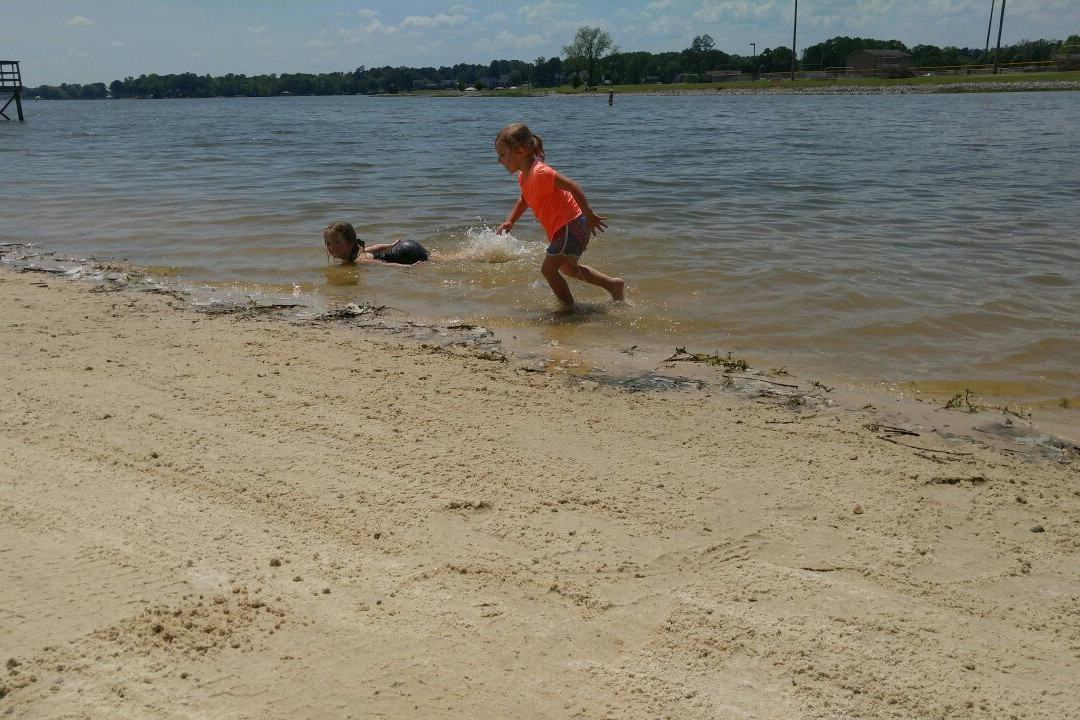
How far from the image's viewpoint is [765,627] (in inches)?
94.5

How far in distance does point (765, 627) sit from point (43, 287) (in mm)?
6357

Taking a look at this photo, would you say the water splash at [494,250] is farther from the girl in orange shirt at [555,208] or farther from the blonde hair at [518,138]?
the blonde hair at [518,138]

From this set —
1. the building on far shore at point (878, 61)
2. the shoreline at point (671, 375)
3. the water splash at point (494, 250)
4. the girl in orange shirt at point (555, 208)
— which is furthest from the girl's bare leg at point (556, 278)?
the building on far shore at point (878, 61)

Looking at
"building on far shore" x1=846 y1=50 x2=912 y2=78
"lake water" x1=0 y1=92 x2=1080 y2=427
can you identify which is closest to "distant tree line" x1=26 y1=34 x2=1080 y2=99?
"building on far shore" x1=846 y1=50 x2=912 y2=78

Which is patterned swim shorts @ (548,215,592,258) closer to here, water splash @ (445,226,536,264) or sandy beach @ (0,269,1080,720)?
water splash @ (445,226,536,264)

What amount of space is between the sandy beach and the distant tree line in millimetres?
98197

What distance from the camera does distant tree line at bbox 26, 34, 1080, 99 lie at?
9956cm

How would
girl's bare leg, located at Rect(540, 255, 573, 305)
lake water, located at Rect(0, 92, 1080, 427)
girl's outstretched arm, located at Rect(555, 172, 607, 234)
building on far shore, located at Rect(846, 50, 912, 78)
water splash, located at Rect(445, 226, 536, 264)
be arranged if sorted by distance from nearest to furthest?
lake water, located at Rect(0, 92, 1080, 427) → girl's outstretched arm, located at Rect(555, 172, 607, 234) → girl's bare leg, located at Rect(540, 255, 573, 305) → water splash, located at Rect(445, 226, 536, 264) → building on far shore, located at Rect(846, 50, 912, 78)

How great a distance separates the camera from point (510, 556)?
9.05ft

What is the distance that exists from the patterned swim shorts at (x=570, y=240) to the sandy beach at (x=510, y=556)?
2.12 m

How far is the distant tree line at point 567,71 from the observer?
99562 millimetres

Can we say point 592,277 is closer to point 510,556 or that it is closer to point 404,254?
point 404,254

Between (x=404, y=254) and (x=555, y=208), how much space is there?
2.20 m

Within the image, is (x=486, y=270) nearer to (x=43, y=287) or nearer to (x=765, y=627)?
(x=43, y=287)
